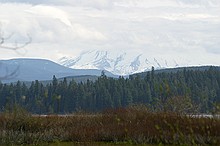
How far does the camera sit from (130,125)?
16.0 m

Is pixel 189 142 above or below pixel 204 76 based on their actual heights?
below

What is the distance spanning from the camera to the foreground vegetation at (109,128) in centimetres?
1292

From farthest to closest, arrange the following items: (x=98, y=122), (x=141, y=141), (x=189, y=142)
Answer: (x=98, y=122)
(x=141, y=141)
(x=189, y=142)

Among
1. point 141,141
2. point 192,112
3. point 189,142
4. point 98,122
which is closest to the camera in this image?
point 189,142

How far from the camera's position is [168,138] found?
13.7 metres

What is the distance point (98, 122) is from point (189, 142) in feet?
22.9

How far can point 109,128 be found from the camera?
634 inches

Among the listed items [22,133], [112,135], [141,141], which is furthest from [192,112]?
[22,133]

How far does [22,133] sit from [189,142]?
6.02m

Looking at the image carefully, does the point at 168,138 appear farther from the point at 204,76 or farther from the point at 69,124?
the point at 204,76

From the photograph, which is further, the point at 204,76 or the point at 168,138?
the point at 204,76

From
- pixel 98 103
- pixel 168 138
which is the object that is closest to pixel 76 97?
pixel 98 103

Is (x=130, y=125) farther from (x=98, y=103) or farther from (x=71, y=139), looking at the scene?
(x=98, y=103)

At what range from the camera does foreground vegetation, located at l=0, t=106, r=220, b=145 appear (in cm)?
1292
